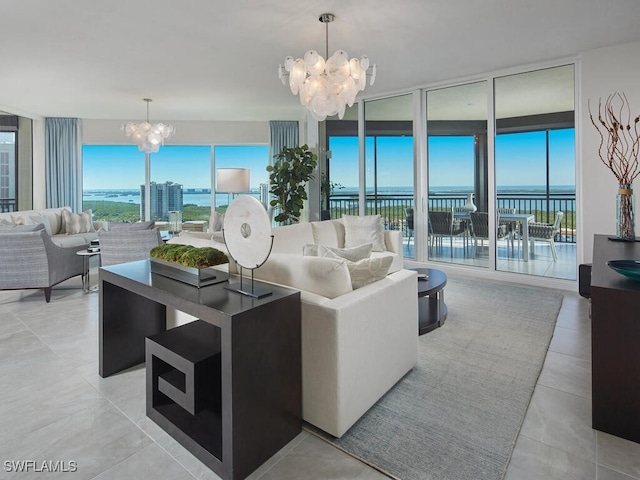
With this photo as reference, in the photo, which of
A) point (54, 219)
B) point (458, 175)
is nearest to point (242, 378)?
point (458, 175)

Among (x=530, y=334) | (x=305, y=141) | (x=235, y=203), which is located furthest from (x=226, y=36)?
(x=305, y=141)

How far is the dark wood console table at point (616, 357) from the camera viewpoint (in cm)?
165

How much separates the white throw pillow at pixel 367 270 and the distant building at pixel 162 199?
23.9 ft

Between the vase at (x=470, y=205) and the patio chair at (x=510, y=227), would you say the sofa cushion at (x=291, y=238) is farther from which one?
the patio chair at (x=510, y=227)

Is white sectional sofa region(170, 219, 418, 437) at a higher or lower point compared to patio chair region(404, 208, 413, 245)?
lower

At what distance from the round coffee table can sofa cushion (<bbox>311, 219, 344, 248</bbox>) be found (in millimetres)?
1152

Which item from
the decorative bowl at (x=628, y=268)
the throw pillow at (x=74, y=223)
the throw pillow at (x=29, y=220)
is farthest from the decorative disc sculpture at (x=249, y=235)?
the throw pillow at (x=74, y=223)

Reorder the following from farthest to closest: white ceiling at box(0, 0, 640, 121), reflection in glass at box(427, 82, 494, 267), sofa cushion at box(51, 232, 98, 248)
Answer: sofa cushion at box(51, 232, 98, 248) < reflection in glass at box(427, 82, 494, 267) < white ceiling at box(0, 0, 640, 121)

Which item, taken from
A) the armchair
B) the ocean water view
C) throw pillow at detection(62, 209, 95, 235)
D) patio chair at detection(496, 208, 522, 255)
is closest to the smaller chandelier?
throw pillow at detection(62, 209, 95, 235)

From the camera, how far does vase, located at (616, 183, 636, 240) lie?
277 cm

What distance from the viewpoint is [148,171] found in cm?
822

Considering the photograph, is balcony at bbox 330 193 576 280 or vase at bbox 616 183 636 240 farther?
balcony at bbox 330 193 576 280

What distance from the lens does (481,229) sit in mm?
5133

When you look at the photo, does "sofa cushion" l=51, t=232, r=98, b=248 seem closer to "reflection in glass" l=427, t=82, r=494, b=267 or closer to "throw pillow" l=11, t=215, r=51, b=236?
"throw pillow" l=11, t=215, r=51, b=236
